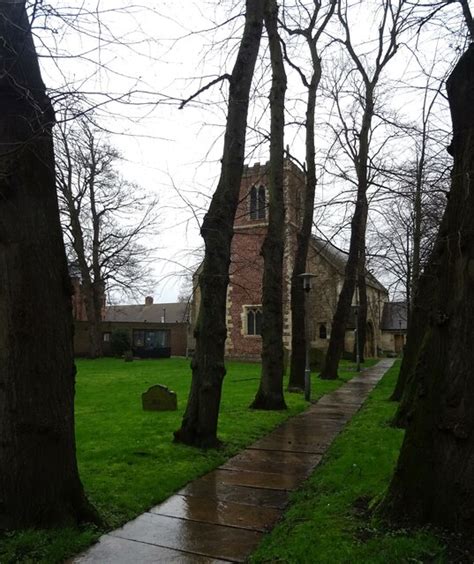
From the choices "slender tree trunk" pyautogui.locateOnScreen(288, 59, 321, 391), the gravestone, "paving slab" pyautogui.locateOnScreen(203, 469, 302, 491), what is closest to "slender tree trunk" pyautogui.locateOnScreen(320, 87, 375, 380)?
"slender tree trunk" pyautogui.locateOnScreen(288, 59, 321, 391)

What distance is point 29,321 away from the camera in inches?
166

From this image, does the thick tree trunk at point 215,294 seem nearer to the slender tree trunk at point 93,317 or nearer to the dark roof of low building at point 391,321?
the slender tree trunk at point 93,317

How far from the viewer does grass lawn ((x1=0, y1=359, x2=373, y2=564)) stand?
12.9 ft

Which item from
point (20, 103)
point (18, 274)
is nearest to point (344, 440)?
point (18, 274)

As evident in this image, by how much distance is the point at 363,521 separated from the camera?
4.38m

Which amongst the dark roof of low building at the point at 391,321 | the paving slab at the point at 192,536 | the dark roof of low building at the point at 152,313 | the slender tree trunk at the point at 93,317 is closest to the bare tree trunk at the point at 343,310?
the paving slab at the point at 192,536

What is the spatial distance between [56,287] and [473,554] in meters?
3.78

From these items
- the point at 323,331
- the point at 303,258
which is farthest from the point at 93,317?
the point at 303,258

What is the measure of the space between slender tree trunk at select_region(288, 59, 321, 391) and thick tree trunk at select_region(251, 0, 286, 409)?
3187mm

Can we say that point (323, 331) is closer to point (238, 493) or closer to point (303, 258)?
point (303, 258)

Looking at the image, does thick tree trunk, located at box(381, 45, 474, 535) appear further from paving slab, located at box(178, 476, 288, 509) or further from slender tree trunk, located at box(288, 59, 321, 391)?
slender tree trunk, located at box(288, 59, 321, 391)

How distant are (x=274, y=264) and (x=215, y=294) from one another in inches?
198

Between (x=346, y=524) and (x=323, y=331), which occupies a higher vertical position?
(x=323, y=331)

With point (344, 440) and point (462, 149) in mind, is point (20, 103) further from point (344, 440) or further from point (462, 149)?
point (344, 440)
